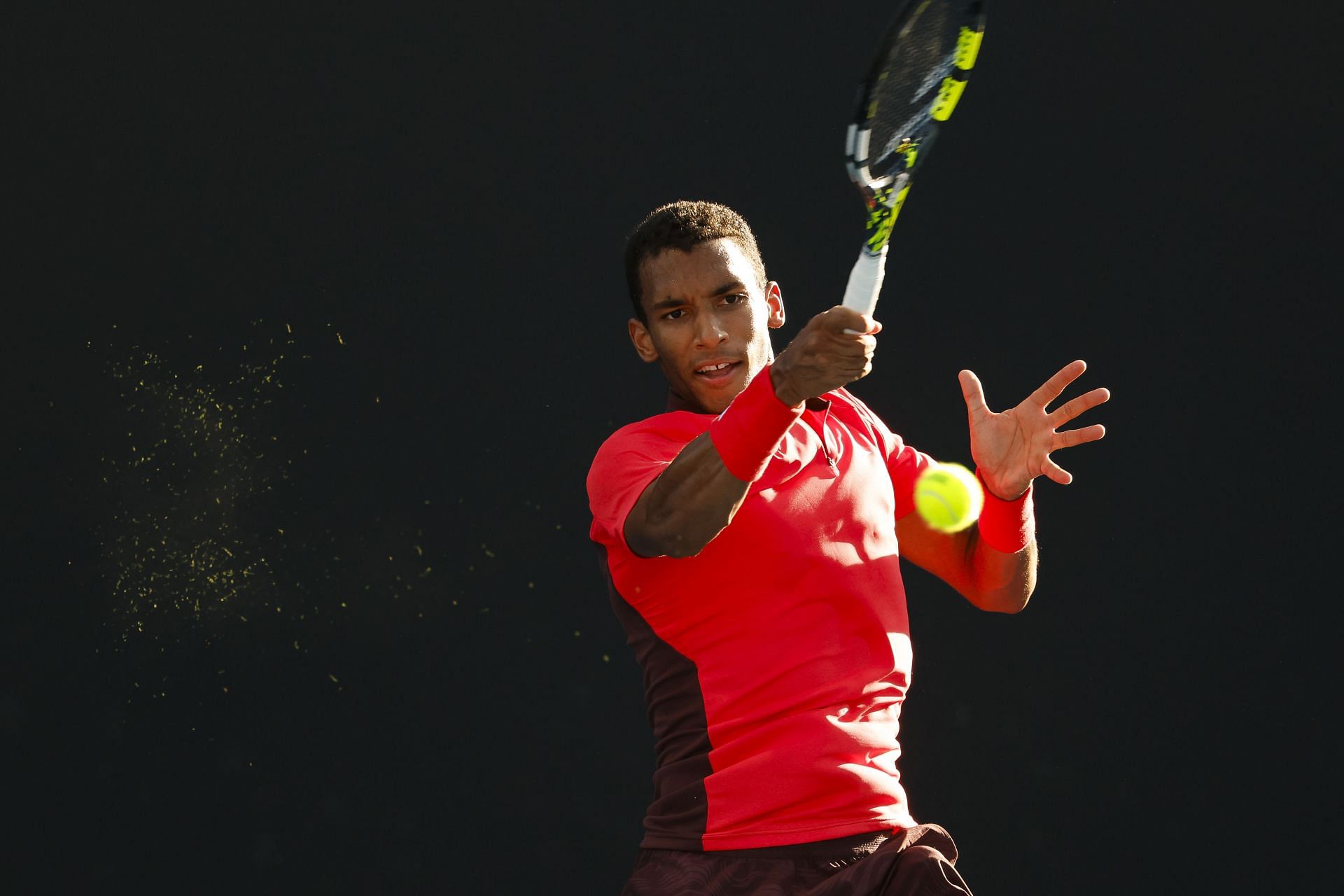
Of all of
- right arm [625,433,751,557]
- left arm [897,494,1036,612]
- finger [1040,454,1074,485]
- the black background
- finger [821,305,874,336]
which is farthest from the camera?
the black background

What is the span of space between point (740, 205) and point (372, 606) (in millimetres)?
1211

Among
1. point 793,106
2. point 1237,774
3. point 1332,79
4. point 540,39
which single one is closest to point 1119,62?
point 1332,79

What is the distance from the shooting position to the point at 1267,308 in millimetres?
3322

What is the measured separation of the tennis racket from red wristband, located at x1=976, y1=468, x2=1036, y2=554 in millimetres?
448

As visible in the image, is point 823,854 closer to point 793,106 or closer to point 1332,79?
point 793,106

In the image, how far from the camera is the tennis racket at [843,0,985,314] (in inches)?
69.1

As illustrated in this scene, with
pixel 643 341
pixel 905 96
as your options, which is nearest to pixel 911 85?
Answer: pixel 905 96

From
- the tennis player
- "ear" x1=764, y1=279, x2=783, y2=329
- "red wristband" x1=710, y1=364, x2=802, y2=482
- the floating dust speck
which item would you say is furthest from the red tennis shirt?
the floating dust speck

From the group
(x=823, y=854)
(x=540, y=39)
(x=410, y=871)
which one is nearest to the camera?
(x=823, y=854)

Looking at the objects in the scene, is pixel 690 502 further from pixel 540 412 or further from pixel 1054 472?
pixel 540 412

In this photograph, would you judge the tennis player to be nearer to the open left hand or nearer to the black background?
the open left hand

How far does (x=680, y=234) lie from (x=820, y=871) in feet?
3.02

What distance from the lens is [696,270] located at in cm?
209

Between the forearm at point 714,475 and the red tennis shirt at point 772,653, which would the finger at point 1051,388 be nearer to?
the red tennis shirt at point 772,653
